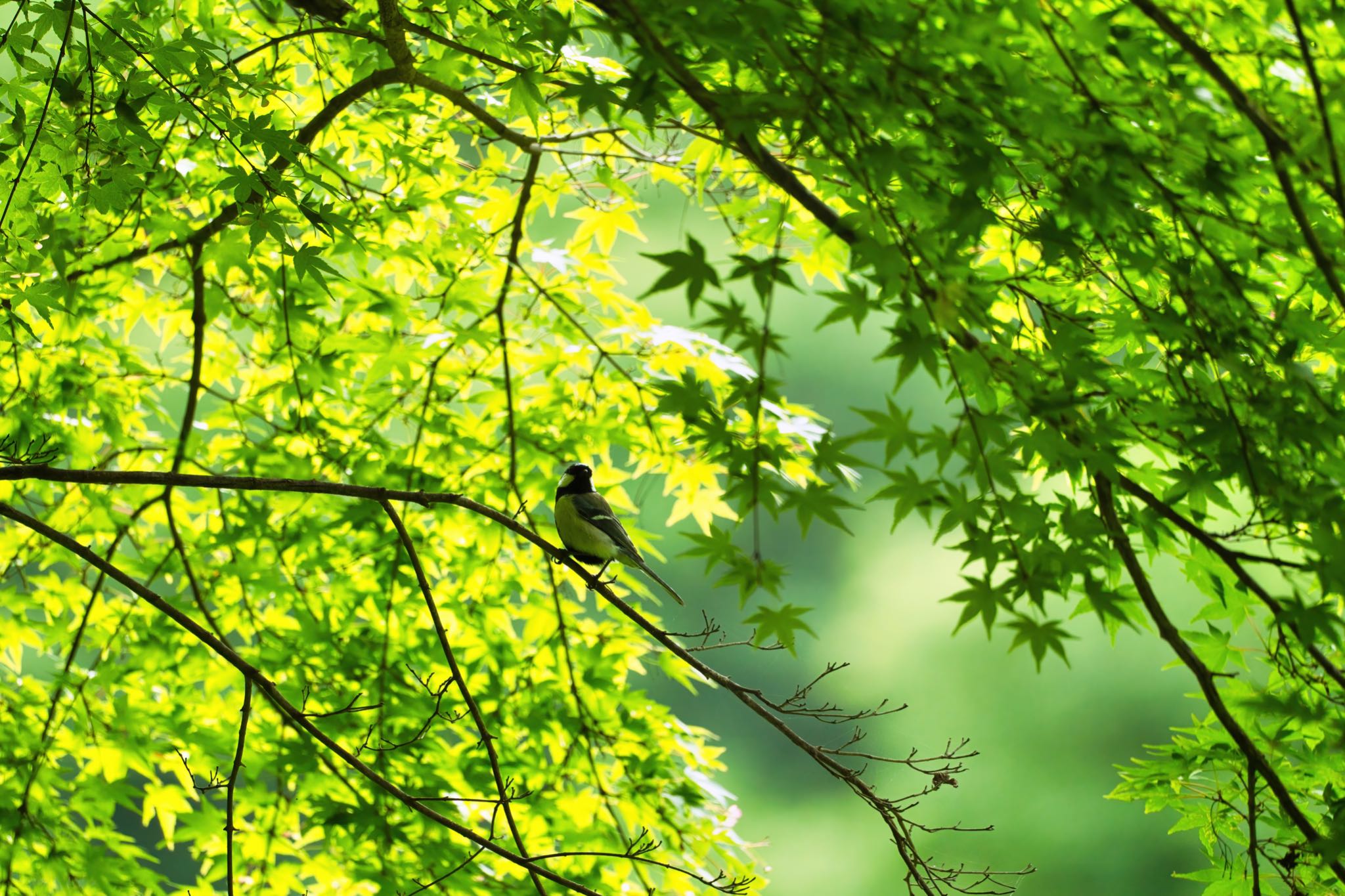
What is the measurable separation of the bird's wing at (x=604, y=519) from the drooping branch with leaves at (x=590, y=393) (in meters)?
0.17

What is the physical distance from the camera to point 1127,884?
8.71m

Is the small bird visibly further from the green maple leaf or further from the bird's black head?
the green maple leaf

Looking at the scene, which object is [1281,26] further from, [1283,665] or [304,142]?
[304,142]

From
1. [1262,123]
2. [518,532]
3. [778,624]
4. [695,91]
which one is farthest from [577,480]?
[1262,123]

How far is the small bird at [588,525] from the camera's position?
8.52 feet

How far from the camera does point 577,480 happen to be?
2.82 m

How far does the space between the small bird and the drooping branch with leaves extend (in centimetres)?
13

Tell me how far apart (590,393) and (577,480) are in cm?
33

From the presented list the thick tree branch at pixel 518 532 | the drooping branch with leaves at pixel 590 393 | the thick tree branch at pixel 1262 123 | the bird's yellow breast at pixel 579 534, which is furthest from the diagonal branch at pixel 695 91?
the bird's yellow breast at pixel 579 534

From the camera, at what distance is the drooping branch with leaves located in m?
1.36

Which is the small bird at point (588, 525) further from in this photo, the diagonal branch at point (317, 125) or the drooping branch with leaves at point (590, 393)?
the diagonal branch at point (317, 125)

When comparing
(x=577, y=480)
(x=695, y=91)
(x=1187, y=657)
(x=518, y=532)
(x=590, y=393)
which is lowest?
(x=1187, y=657)

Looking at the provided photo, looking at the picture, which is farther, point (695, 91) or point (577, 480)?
point (577, 480)

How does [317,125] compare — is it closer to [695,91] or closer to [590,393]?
[590,393]
